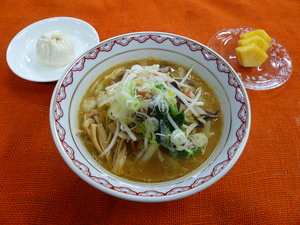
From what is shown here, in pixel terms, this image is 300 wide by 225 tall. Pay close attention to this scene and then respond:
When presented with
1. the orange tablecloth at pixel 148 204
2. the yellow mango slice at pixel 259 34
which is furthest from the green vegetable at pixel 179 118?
the yellow mango slice at pixel 259 34

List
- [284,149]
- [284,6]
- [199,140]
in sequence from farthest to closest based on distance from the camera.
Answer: [284,6], [284,149], [199,140]

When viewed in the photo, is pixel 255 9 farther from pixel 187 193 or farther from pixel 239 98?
pixel 187 193

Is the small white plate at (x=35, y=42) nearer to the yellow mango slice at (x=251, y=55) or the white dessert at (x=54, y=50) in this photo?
the white dessert at (x=54, y=50)

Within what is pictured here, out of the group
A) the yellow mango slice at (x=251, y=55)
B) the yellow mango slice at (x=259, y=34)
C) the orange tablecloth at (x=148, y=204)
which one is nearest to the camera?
the orange tablecloth at (x=148, y=204)

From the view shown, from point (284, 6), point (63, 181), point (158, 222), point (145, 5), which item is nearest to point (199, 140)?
point (158, 222)

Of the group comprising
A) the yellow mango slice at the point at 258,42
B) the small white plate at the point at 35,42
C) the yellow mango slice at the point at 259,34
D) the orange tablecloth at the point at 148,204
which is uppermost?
the yellow mango slice at the point at 259,34

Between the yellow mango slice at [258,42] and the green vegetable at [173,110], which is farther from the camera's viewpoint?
the yellow mango slice at [258,42]

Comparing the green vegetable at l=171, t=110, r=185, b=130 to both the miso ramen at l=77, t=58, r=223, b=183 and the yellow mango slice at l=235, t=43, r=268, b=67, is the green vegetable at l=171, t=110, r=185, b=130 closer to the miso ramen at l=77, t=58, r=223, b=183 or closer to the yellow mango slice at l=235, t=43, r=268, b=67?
the miso ramen at l=77, t=58, r=223, b=183
